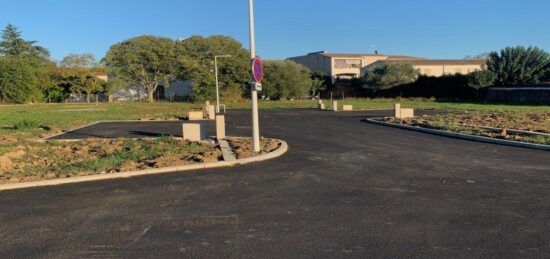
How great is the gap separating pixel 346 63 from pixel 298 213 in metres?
76.3

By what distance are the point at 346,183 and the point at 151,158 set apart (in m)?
4.96

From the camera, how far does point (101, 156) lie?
11.3 m

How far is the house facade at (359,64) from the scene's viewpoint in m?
75.5

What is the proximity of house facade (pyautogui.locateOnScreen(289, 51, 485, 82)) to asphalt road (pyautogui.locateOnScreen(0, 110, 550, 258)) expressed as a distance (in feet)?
215

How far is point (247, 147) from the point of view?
1234 cm

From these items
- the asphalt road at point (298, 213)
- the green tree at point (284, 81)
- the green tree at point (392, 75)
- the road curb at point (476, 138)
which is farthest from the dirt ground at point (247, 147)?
the green tree at point (392, 75)

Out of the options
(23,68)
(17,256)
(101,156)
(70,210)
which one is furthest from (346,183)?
(23,68)

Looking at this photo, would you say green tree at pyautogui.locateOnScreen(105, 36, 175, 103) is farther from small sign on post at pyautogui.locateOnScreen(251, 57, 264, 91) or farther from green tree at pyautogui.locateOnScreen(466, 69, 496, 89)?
small sign on post at pyautogui.locateOnScreen(251, 57, 264, 91)

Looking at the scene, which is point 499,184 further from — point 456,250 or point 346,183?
point 456,250

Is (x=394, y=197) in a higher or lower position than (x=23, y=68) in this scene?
lower

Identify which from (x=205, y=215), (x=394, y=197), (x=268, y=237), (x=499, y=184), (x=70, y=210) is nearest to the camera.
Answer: (x=268, y=237)

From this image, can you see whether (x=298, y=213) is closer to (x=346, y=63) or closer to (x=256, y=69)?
(x=256, y=69)

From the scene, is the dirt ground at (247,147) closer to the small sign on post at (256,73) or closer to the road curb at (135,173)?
the road curb at (135,173)

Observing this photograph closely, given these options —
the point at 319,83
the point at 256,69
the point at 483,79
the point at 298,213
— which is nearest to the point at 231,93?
the point at 319,83
